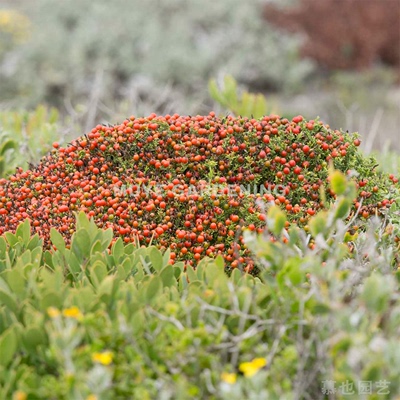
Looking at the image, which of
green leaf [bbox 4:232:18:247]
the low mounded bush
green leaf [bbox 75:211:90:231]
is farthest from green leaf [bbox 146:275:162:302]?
green leaf [bbox 4:232:18:247]

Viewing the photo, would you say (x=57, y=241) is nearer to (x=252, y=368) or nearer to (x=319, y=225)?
(x=319, y=225)

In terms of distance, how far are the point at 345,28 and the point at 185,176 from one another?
11.7 meters

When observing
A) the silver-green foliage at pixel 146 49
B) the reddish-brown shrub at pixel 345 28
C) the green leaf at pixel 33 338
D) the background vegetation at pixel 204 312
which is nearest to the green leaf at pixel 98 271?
the background vegetation at pixel 204 312

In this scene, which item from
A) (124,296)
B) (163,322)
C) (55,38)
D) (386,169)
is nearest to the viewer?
(163,322)

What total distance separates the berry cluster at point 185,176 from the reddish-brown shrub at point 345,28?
11.0m

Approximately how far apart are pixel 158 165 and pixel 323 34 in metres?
11.6

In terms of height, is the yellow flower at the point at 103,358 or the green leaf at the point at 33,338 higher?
the green leaf at the point at 33,338

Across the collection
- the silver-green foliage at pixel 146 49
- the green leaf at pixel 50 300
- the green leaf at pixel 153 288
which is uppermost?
the silver-green foliage at pixel 146 49

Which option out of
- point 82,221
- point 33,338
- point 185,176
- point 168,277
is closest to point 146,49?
point 185,176

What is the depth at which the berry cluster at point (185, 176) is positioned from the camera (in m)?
3.68

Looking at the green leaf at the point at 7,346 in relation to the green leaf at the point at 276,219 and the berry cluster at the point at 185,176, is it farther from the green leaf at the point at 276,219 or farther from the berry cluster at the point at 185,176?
the berry cluster at the point at 185,176

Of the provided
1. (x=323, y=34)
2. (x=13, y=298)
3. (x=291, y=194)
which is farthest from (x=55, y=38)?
(x=13, y=298)

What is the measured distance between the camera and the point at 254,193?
3.88 metres

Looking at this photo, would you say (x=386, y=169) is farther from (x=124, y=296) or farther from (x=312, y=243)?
(x=124, y=296)
